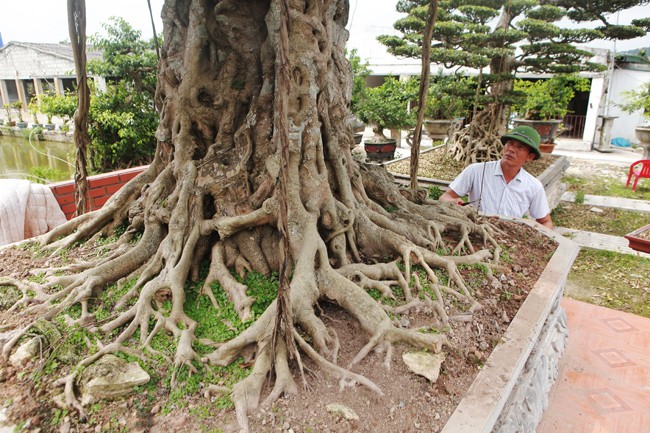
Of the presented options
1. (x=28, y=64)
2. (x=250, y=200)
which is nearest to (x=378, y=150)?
(x=250, y=200)

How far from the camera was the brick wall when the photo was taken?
456cm

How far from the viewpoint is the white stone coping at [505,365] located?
1709 mm

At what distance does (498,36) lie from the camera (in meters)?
7.42

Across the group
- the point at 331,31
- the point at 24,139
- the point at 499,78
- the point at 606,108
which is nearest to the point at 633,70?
the point at 606,108

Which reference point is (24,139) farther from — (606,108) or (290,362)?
(606,108)

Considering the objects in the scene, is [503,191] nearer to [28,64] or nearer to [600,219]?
[600,219]

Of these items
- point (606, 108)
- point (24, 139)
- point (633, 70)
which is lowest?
point (24, 139)

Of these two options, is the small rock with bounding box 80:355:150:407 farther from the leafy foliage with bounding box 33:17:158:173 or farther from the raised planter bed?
the leafy foliage with bounding box 33:17:158:173

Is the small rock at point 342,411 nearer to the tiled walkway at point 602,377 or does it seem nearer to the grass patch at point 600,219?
the tiled walkway at point 602,377

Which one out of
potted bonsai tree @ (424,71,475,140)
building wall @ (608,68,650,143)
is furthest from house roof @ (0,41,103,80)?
building wall @ (608,68,650,143)

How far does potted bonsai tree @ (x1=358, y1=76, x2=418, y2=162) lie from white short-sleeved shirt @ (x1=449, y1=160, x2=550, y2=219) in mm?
5362

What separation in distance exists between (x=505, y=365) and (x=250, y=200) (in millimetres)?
1695

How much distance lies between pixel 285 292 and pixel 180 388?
71cm

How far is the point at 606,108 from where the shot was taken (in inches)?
544
